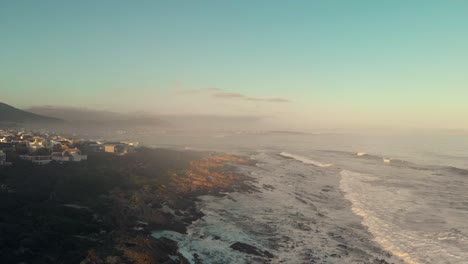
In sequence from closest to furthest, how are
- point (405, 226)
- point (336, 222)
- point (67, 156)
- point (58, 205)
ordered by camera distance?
point (58, 205) → point (405, 226) → point (336, 222) → point (67, 156)

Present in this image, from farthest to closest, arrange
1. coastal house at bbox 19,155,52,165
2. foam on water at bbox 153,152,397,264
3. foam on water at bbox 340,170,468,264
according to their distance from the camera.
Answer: coastal house at bbox 19,155,52,165 < foam on water at bbox 340,170,468,264 < foam on water at bbox 153,152,397,264

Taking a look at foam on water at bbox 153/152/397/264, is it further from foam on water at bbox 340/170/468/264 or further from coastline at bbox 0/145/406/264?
foam on water at bbox 340/170/468/264

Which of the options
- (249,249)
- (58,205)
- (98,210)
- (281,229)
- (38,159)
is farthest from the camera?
(38,159)

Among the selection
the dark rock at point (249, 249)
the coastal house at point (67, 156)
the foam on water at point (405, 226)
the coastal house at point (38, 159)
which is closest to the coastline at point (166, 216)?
the dark rock at point (249, 249)

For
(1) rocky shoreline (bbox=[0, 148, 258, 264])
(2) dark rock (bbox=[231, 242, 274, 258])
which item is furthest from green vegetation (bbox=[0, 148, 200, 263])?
(2) dark rock (bbox=[231, 242, 274, 258])

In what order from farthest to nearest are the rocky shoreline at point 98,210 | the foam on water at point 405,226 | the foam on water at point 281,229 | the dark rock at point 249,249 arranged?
1. the foam on water at point 405,226
2. the dark rock at point 249,249
3. the foam on water at point 281,229
4. the rocky shoreline at point 98,210

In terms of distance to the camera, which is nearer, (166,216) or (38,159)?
(166,216)

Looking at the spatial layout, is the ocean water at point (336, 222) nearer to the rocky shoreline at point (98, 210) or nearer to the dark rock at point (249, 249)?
the dark rock at point (249, 249)

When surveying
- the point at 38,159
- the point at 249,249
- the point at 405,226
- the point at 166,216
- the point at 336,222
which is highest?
the point at 38,159

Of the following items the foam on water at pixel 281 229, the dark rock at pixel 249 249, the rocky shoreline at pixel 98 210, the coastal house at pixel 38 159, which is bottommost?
the dark rock at pixel 249 249

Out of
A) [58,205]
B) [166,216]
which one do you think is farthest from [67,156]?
[166,216]

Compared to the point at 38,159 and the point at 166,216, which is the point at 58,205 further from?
the point at 38,159

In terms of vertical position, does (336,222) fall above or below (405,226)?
below

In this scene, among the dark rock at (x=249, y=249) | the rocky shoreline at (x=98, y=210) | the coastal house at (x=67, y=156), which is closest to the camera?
the rocky shoreline at (x=98, y=210)
